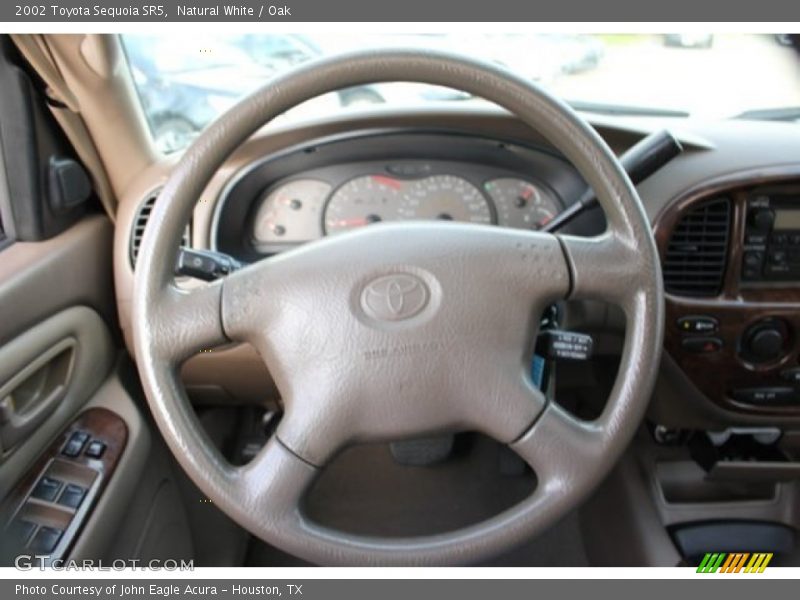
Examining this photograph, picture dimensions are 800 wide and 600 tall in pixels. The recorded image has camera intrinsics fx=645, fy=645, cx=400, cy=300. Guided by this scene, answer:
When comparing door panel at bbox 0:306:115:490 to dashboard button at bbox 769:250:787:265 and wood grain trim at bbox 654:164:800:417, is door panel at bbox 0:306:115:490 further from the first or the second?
dashboard button at bbox 769:250:787:265

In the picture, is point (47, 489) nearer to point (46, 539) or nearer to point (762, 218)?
point (46, 539)

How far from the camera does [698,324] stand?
126 centimetres

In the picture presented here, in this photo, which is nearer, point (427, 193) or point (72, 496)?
point (72, 496)

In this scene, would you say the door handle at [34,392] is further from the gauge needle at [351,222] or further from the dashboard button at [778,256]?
the dashboard button at [778,256]

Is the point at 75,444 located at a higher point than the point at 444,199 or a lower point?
lower

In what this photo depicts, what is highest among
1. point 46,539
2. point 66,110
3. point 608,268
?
point 66,110

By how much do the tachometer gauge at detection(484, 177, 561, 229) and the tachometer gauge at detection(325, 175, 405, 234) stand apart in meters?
0.19

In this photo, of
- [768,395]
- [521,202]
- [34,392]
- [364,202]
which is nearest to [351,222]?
[364,202]

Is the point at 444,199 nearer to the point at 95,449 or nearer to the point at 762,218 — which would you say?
the point at 762,218

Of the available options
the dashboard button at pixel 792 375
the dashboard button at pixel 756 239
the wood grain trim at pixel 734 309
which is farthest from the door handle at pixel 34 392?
the dashboard button at pixel 792 375

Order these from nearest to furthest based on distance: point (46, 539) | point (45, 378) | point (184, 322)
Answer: point (184, 322) → point (46, 539) → point (45, 378)

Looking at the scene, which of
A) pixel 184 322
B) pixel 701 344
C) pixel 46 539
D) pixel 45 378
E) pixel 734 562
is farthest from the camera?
pixel 734 562

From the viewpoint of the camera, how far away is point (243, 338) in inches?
32.9

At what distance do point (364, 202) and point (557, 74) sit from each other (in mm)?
520
